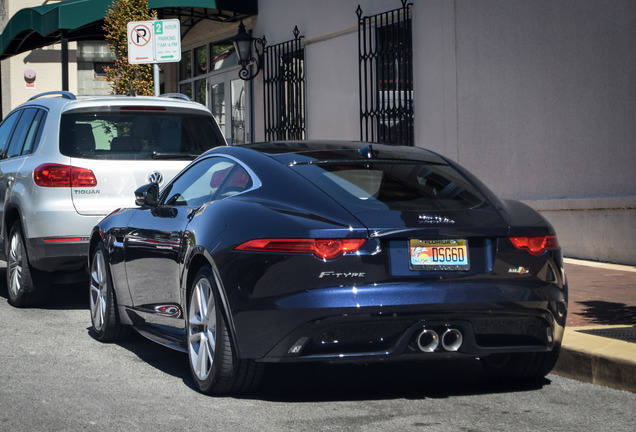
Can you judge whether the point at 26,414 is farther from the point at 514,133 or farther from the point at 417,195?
the point at 514,133

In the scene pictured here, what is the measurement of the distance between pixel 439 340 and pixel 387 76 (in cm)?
981

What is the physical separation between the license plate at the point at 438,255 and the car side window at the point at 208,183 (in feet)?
3.58

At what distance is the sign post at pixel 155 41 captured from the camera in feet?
42.9

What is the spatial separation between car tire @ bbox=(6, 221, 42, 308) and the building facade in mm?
5564

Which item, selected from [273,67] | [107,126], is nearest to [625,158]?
[107,126]

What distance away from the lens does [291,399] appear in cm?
547

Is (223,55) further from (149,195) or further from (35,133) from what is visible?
(149,195)

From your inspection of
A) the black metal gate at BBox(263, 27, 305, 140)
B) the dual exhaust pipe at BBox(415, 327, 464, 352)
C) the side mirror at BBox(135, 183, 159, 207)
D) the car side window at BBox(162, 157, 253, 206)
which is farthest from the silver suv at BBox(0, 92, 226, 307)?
the black metal gate at BBox(263, 27, 305, 140)

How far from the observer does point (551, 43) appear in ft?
38.4

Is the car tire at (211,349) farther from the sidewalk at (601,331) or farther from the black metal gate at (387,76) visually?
the black metal gate at (387,76)

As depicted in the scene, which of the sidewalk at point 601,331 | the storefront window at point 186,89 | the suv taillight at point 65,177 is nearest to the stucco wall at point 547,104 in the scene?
the sidewalk at point 601,331

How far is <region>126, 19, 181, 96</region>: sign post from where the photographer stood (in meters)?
13.1

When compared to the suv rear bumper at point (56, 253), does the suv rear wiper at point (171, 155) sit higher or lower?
higher

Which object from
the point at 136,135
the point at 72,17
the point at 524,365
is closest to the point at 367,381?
the point at 524,365
